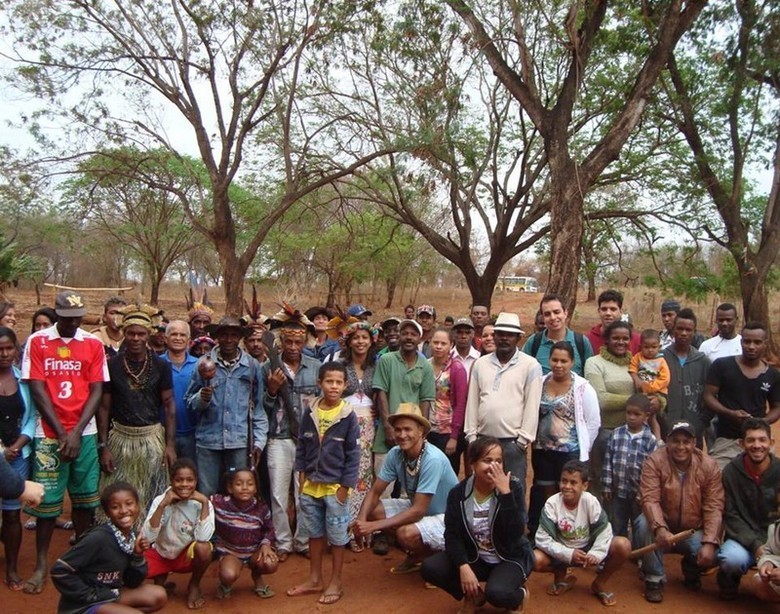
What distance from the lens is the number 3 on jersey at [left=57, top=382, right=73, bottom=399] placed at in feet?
14.5

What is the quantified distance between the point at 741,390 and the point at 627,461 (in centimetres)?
114

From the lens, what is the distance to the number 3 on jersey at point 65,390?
4410 mm

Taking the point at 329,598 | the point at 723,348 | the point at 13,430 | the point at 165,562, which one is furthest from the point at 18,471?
the point at 723,348

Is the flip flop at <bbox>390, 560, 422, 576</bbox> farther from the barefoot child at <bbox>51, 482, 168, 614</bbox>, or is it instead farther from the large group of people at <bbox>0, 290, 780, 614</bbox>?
the barefoot child at <bbox>51, 482, 168, 614</bbox>

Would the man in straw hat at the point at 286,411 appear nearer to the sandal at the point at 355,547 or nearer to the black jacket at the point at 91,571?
the sandal at the point at 355,547

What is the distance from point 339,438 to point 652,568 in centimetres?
227

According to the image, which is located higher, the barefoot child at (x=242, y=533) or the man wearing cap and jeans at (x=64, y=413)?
the man wearing cap and jeans at (x=64, y=413)

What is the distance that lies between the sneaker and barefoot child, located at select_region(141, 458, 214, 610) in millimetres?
2868

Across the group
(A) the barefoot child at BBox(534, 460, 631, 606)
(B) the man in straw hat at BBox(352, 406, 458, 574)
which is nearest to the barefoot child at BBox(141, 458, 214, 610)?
(B) the man in straw hat at BBox(352, 406, 458, 574)

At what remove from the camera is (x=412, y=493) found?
14.7 feet

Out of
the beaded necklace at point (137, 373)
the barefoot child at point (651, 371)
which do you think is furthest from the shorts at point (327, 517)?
the barefoot child at point (651, 371)

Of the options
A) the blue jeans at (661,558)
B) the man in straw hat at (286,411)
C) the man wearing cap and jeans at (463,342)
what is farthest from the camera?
the man wearing cap and jeans at (463,342)

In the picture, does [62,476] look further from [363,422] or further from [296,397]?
[363,422]

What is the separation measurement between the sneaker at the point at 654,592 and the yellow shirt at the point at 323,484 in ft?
7.07
